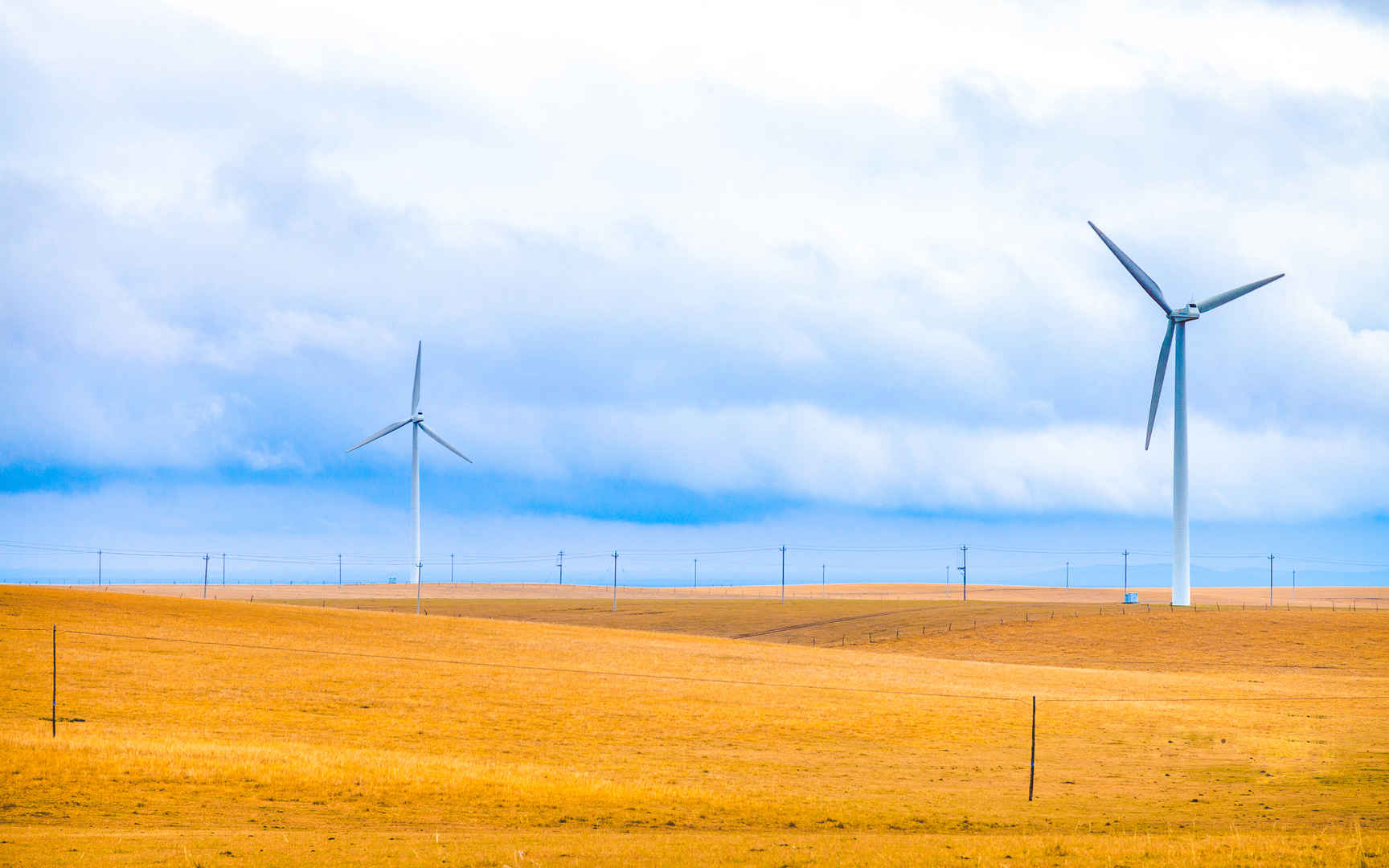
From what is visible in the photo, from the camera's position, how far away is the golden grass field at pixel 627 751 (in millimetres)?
22969

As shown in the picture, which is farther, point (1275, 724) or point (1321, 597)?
point (1321, 597)

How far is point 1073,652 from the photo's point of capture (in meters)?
85.9

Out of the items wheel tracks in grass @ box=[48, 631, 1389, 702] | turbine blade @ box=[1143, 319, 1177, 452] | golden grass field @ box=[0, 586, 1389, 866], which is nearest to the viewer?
golden grass field @ box=[0, 586, 1389, 866]

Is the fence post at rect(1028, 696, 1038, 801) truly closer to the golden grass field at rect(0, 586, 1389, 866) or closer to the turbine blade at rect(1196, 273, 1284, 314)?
the golden grass field at rect(0, 586, 1389, 866)

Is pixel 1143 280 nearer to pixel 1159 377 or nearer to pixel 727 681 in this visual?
pixel 1159 377

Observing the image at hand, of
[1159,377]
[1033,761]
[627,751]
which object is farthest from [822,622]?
[1033,761]

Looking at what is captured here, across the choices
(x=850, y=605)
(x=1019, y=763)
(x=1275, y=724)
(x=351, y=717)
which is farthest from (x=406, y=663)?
(x=850, y=605)

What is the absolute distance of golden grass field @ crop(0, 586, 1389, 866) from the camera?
2297 cm

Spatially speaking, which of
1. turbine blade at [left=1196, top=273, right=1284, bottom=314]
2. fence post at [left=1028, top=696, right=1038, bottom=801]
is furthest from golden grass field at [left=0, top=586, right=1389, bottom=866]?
turbine blade at [left=1196, top=273, right=1284, bottom=314]

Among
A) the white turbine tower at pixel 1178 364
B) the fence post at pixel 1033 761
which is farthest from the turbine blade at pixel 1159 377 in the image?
the fence post at pixel 1033 761

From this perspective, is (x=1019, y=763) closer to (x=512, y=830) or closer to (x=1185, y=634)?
(x=512, y=830)

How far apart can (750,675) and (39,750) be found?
34.7 meters

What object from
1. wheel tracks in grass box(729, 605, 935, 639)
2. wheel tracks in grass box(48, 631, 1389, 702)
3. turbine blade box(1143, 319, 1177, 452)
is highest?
turbine blade box(1143, 319, 1177, 452)

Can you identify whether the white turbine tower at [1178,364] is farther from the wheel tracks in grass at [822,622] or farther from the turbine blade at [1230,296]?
the wheel tracks in grass at [822,622]
